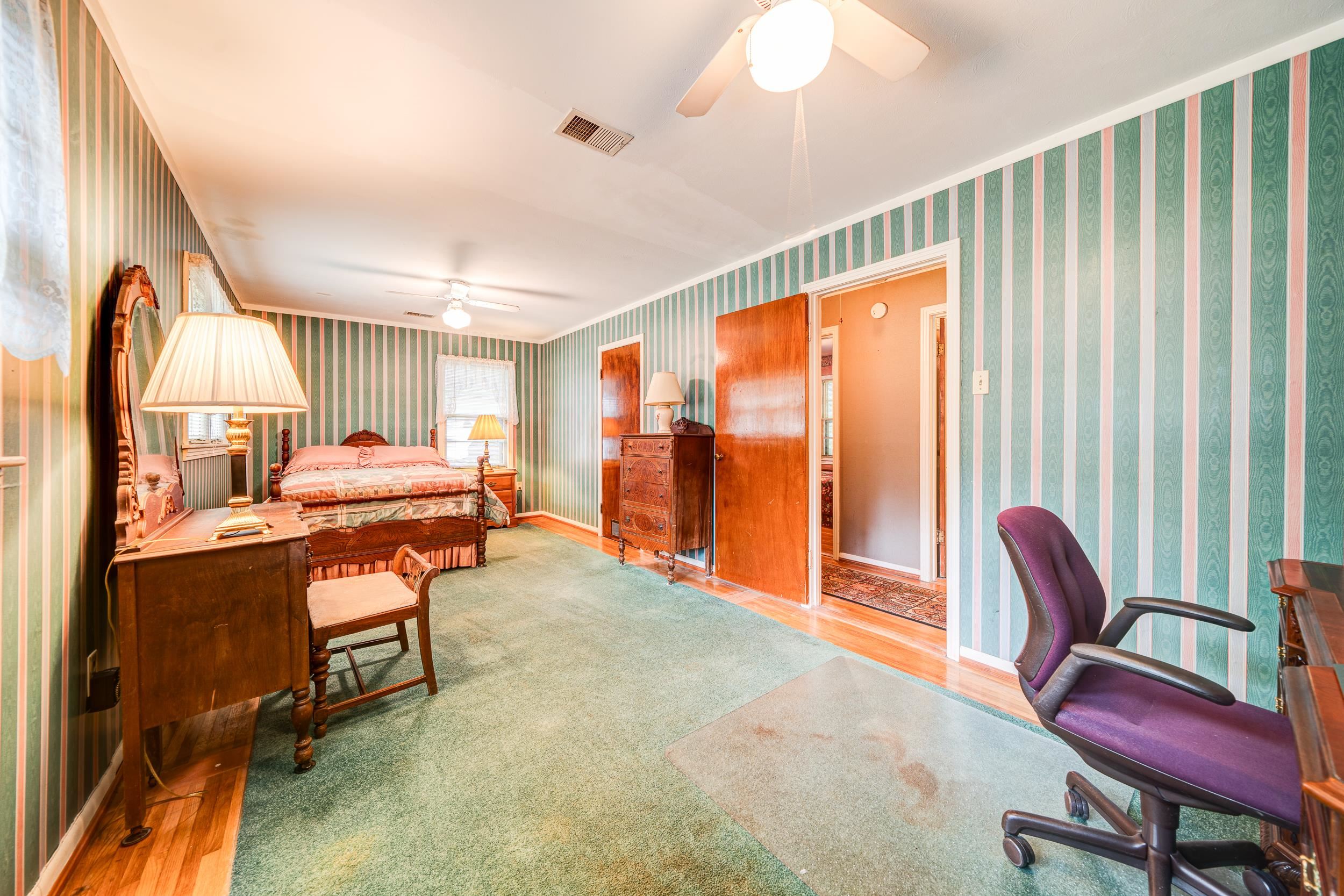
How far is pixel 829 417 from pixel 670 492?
6.60ft

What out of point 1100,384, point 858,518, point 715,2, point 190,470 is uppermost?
point 715,2

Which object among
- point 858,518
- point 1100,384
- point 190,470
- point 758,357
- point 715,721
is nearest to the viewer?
point 715,721

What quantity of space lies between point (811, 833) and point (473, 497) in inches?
137

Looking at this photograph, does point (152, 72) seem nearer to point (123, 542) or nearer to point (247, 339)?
point (247, 339)

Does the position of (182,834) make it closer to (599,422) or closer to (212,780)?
(212,780)

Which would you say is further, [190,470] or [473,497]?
[473,497]

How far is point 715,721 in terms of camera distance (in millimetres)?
1919

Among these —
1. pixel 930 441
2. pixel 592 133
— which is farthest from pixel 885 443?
pixel 592 133

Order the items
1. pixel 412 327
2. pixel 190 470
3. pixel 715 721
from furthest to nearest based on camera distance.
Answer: pixel 412 327 < pixel 190 470 < pixel 715 721

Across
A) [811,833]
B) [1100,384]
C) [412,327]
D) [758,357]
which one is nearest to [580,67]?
[758,357]

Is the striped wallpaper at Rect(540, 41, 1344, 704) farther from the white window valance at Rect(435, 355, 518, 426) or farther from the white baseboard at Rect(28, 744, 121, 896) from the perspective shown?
the white window valance at Rect(435, 355, 518, 426)

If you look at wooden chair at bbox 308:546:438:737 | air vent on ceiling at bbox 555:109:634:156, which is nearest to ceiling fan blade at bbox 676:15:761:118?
air vent on ceiling at bbox 555:109:634:156

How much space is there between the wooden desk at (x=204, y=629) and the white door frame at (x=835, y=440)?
408 cm

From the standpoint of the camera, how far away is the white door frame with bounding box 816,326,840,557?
4.51 meters
